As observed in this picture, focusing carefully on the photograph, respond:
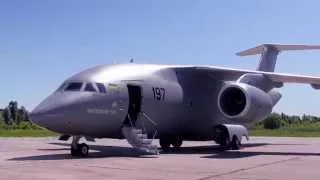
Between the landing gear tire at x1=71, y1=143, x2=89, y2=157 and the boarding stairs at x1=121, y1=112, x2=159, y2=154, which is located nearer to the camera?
the landing gear tire at x1=71, y1=143, x2=89, y2=157

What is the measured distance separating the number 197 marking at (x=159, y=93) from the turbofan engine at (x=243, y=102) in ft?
9.22

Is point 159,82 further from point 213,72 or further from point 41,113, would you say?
point 41,113

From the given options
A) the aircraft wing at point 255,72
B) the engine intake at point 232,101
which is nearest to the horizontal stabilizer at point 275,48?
the aircraft wing at point 255,72

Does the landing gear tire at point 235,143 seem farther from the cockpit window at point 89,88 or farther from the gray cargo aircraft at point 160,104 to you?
the cockpit window at point 89,88

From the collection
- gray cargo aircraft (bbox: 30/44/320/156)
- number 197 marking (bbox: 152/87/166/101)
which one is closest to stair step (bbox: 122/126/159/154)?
gray cargo aircraft (bbox: 30/44/320/156)

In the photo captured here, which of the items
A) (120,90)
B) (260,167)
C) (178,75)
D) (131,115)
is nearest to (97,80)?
(120,90)

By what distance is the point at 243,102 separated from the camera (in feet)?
74.2

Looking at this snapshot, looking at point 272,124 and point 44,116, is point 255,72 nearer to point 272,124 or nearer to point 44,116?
point 44,116

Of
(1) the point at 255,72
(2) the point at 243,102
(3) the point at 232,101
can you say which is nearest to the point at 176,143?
(3) the point at 232,101

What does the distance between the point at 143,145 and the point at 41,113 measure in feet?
13.4

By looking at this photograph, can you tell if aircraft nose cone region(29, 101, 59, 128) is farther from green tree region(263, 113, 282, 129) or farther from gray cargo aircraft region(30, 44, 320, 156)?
green tree region(263, 113, 282, 129)

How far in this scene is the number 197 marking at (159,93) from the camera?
65.8 ft

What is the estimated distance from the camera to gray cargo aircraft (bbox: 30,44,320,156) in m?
16.9

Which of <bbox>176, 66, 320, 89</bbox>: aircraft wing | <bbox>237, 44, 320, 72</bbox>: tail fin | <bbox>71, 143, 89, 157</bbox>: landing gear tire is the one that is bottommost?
<bbox>71, 143, 89, 157</bbox>: landing gear tire
